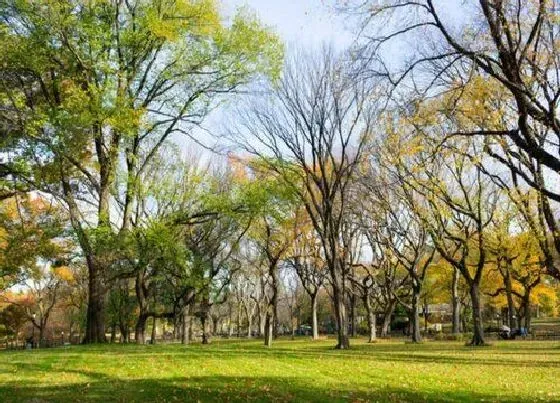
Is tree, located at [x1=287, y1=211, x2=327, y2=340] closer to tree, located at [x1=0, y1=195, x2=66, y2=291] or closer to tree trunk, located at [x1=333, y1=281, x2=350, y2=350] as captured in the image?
tree trunk, located at [x1=333, y1=281, x2=350, y2=350]

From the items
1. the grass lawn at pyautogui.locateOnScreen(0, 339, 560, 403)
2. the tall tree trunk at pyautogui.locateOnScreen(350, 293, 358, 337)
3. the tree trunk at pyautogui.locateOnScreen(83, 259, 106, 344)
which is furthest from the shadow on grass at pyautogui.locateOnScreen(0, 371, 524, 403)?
the tall tree trunk at pyautogui.locateOnScreen(350, 293, 358, 337)

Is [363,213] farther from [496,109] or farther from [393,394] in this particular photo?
[393,394]

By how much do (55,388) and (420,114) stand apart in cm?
985

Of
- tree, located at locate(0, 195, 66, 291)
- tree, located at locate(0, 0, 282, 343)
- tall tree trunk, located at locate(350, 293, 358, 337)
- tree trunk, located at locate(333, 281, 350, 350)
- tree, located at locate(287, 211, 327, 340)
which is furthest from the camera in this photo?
tall tree trunk, located at locate(350, 293, 358, 337)

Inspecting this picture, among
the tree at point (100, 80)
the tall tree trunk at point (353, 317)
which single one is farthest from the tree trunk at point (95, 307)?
the tall tree trunk at point (353, 317)

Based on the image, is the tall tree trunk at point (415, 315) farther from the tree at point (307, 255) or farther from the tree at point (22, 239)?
the tree at point (22, 239)

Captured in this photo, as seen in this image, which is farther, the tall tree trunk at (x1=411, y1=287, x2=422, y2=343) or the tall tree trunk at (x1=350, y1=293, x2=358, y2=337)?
the tall tree trunk at (x1=350, y1=293, x2=358, y2=337)

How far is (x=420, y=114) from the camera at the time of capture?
43.8ft

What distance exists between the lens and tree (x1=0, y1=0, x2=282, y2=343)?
1783 centimetres

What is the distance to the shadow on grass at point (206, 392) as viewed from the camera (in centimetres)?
871

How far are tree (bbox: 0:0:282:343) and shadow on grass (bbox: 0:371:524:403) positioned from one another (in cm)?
943

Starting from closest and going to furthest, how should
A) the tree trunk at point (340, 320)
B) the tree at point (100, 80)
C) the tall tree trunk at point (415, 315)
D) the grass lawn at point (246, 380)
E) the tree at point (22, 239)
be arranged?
the grass lawn at point (246, 380)
the tree at point (100, 80)
the tree at point (22, 239)
the tree trunk at point (340, 320)
the tall tree trunk at point (415, 315)

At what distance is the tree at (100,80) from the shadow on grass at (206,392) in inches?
371

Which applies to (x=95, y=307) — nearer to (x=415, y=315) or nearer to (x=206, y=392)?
(x=206, y=392)
